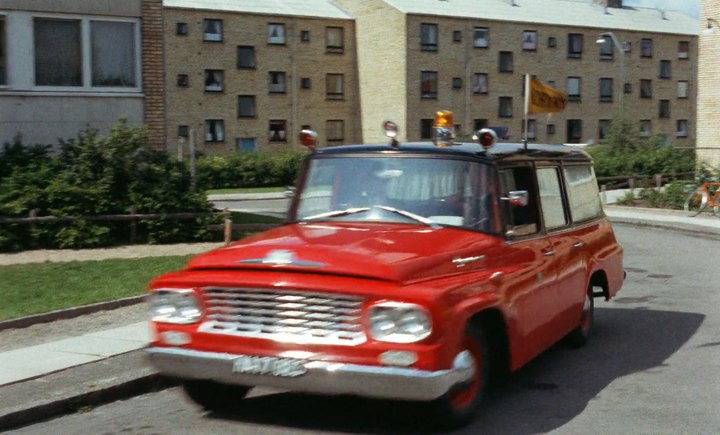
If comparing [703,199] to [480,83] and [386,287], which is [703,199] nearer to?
[386,287]

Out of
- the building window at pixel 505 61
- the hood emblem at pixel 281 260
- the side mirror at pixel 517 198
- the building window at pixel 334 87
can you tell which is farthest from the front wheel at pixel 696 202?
the building window at pixel 505 61

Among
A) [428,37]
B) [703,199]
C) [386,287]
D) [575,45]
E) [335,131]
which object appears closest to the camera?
[386,287]

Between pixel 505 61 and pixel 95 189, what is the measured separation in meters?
48.6

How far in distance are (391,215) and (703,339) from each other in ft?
13.4

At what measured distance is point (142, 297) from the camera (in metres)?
12.1

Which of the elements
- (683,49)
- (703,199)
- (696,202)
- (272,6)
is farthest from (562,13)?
(703,199)

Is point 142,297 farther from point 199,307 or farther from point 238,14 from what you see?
point 238,14

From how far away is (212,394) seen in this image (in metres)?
7.11

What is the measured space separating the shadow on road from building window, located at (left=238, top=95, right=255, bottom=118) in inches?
1991

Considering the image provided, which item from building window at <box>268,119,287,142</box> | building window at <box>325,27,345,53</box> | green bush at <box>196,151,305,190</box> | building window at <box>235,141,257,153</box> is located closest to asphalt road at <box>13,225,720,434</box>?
green bush at <box>196,151,305,190</box>

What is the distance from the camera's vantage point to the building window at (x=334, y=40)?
6200cm

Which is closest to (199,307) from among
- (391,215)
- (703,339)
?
(391,215)

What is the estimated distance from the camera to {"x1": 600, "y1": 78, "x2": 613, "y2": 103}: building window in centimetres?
6912

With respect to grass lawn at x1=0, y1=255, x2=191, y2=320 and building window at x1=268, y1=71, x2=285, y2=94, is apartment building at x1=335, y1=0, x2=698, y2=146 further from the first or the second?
grass lawn at x1=0, y1=255, x2=191, y2=320
